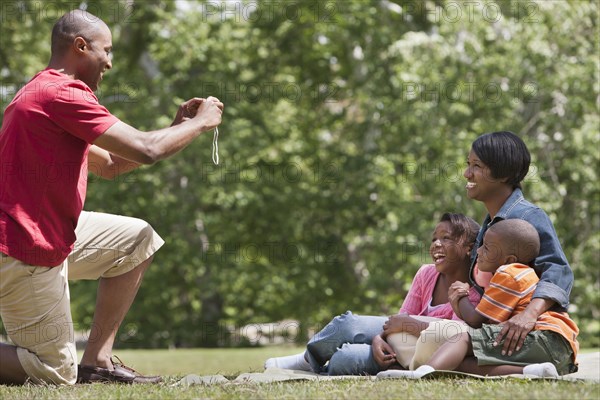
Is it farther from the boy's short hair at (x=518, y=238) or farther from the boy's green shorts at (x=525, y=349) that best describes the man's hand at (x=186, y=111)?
the boy's green shorts at (x=525, y=349)

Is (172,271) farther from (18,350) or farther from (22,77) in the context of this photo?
(18,350)

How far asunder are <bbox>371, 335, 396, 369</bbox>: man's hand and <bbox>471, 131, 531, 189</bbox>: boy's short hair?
1054 mm

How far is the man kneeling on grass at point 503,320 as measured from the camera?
4.46 m

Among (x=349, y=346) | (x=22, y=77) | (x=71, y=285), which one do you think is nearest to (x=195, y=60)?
(x=22, y=77)

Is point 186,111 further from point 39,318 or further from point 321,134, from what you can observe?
point 321,134

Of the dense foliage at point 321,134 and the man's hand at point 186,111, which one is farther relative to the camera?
the dense foliage at point 321,134

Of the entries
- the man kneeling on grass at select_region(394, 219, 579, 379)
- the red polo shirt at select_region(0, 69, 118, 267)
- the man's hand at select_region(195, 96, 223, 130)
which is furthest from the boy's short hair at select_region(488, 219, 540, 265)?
the red polo shirt at select_region(0, 69, 118, 267)

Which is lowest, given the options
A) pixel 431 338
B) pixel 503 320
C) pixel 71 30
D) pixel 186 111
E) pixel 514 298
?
pixel 431 338

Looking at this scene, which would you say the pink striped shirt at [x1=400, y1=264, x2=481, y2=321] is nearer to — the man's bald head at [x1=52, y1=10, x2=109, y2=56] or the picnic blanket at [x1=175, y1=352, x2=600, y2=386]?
the picnic blanket at [x1=175, y1=352, x2=600, y2=386]

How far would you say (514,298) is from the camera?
4555 mm

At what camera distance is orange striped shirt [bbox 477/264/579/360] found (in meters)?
4.51

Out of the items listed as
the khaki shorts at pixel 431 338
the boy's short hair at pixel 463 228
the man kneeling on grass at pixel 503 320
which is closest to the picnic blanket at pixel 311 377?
the man kneeling on grass at pixel 503 320

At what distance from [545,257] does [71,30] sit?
258cm

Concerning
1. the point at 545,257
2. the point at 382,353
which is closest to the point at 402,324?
the point at 382,353
